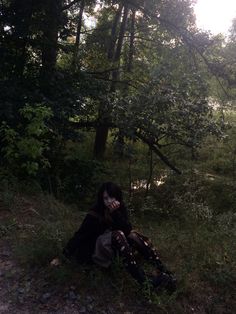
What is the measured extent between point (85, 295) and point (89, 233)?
764 mm

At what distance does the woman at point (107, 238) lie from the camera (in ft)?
16.0

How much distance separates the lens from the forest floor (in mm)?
4457

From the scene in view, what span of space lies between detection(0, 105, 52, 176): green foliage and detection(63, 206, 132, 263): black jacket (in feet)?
7.91

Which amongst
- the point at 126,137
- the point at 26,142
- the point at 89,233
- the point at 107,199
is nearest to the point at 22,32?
the point at 26,142

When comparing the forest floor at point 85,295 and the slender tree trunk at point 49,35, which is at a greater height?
the slender tree trunk at point 49,35

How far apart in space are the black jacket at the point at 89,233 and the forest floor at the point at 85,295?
0.78 feet

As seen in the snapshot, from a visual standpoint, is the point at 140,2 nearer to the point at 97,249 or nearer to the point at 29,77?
the point at 29,77

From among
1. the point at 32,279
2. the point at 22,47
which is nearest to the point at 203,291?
the point at 32,279

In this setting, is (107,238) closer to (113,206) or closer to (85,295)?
(113,206)

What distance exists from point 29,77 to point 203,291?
6.10m

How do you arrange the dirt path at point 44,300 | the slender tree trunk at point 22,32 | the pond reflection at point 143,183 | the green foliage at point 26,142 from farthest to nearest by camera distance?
the pond reflection at point 143,183
the slender tree trunk at point 22,32
the green foliage at point 26,142
the dirt path at point 44,300

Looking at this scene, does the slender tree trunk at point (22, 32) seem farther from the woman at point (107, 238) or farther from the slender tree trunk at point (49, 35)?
the woman at point (107, 238)

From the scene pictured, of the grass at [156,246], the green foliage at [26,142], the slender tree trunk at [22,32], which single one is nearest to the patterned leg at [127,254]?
the grass at [156,246]

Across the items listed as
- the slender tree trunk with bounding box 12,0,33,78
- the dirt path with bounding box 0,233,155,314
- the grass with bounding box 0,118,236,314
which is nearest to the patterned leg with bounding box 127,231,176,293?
the grass with bounding box 0,118,236,314
